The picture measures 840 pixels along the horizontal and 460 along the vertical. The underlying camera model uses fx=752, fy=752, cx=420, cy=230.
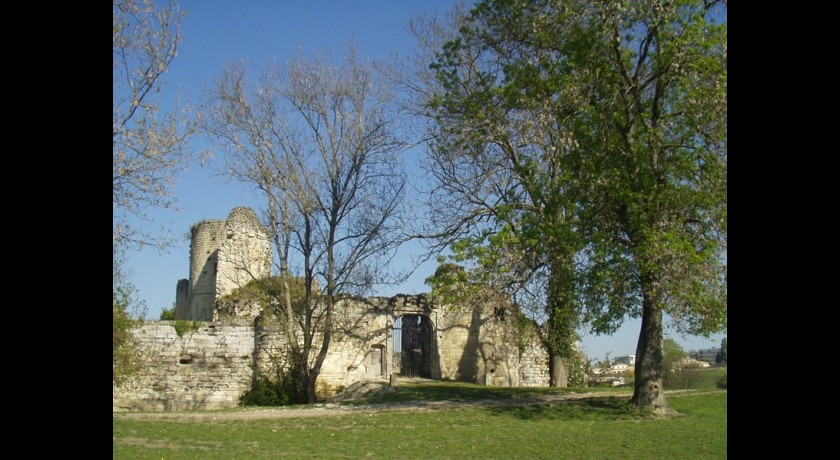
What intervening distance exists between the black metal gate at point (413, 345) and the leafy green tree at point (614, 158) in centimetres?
1027

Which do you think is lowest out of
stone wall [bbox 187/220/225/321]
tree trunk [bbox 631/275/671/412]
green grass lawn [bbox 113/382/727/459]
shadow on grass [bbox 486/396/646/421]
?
shadow on grass [bbox 486/396/646/421]

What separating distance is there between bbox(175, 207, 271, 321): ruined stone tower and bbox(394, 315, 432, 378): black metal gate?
22.5 ft

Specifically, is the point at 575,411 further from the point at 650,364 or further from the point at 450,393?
the point at 450,393

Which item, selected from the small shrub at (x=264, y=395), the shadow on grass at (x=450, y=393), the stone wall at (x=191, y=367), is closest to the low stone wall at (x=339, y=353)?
the stone wall at (x=191, y=367)

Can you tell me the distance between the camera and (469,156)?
1747cm

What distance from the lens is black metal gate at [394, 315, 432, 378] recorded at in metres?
26.4

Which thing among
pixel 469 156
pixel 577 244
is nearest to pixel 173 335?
pixel 469 156

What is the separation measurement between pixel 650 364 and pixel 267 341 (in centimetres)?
1055

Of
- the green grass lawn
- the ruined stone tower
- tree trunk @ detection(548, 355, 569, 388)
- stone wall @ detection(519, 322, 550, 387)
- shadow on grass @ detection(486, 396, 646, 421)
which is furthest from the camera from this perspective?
the ruined stone tower

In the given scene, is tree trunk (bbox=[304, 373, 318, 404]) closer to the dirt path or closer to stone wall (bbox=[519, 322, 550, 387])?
the dirt path

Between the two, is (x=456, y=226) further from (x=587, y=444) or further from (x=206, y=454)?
(x=206, y=454)

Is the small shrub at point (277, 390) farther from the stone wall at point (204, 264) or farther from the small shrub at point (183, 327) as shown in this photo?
the stone wall at point (204, 264)

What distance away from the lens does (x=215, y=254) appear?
31.5 metres

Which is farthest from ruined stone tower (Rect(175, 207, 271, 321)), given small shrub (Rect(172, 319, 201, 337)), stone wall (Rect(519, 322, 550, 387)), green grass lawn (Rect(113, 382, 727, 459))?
green grass lawn (Rect(113, 382, 727, 459))
